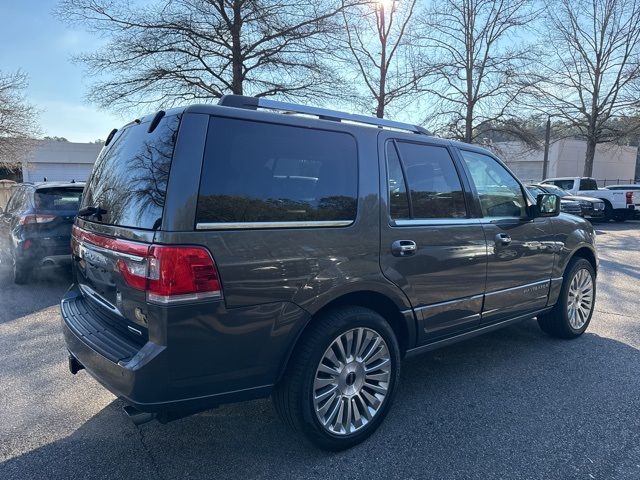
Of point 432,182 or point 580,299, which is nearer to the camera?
point 432,182

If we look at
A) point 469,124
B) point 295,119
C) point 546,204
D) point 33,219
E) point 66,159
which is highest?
point 469,124

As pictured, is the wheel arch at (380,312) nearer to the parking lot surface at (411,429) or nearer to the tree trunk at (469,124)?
the parking lot surface at (411,429)

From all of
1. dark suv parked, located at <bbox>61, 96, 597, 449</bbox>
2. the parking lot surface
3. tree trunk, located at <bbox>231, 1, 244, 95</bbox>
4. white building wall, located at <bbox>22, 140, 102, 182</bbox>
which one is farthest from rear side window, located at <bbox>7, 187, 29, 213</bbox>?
white building wall, located at <bbox>22, 140, 102, 182</bbox>

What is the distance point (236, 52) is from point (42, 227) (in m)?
8.66

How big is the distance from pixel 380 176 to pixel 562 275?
2.57 metres

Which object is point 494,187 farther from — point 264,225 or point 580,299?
point 264,225

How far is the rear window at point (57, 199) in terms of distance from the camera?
6915mm

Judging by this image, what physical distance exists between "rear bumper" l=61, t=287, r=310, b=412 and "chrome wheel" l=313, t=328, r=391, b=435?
13.9 inches

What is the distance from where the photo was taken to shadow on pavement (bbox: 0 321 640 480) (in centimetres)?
267

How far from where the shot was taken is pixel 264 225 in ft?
8.11

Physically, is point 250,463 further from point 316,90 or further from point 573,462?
point 316,90

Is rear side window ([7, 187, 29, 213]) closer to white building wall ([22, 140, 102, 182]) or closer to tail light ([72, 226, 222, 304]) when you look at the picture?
tail light ([72, 226, 222, 304])

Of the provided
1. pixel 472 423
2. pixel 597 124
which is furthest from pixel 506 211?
pixel 597 124

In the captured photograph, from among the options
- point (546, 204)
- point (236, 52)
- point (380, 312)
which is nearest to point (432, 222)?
point (380, 312)
